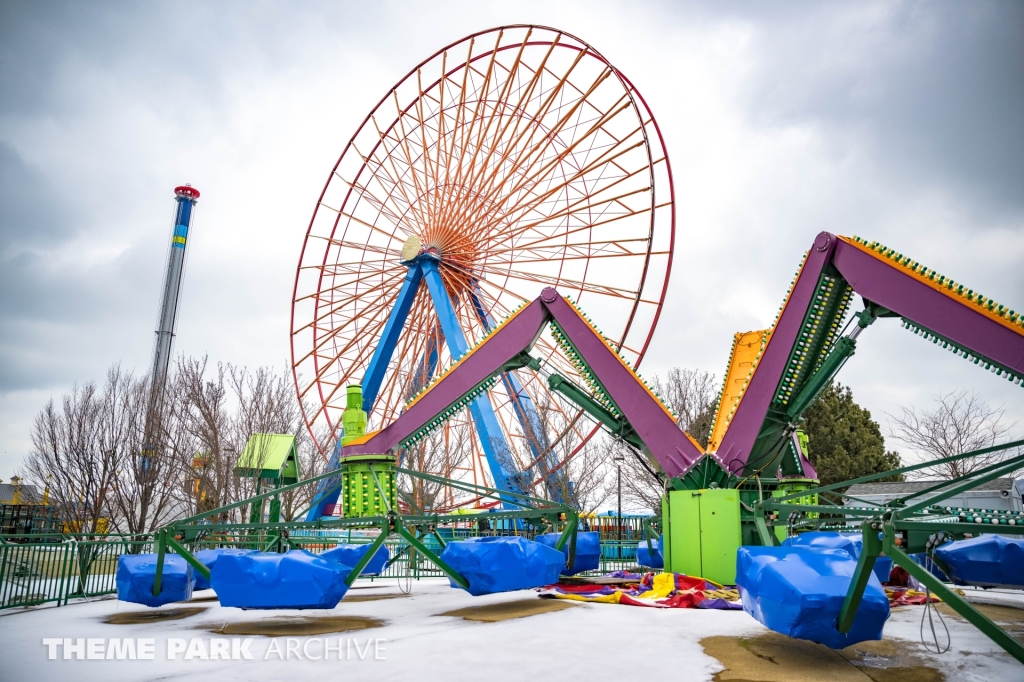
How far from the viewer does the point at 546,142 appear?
867 inches

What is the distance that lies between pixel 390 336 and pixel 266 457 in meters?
5.38

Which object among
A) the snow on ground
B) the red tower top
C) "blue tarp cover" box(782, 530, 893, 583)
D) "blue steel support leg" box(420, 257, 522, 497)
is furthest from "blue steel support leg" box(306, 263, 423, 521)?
the red tower top

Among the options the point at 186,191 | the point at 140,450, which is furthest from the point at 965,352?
the point at 186,191

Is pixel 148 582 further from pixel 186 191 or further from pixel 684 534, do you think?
pixel 186 191

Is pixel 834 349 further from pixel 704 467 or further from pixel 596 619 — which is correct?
pixel 596 619

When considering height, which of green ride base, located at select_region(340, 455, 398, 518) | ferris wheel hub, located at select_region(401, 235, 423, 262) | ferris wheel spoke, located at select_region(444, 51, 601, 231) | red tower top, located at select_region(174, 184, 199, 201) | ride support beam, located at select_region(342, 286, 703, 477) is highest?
red tower top, located at select_region(174, 184, 199, 201)

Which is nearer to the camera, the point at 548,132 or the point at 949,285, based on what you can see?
the point at 949,285

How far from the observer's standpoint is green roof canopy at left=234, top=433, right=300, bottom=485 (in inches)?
758

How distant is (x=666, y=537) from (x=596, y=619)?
3.86 m

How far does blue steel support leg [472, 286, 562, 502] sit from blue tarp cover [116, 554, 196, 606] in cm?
1208

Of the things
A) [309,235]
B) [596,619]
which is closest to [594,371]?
[596,619]

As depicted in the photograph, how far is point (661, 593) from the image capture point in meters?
11.3

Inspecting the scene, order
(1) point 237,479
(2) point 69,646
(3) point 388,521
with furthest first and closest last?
(1) point 237,479 < (3) point 388,521 < (2) point 69,646

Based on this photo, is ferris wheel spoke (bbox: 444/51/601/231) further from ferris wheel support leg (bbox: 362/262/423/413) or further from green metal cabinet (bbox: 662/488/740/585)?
green metal cabinet (bbox: 662/488/740/585)
